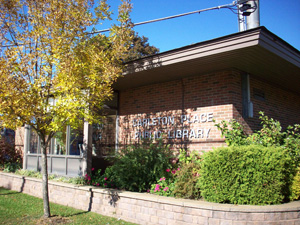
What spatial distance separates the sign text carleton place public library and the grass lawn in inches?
118

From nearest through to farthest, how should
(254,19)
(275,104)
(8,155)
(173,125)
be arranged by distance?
(173,125)
(275,104)
(254,19)
(8,155)

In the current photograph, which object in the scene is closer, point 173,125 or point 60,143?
point 173,125

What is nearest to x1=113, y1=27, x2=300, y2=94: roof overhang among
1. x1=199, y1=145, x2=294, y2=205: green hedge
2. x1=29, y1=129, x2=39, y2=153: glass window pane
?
x1=199, y1=145, x2=294, y2=205: green hedge

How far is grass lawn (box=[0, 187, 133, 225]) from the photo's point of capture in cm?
618

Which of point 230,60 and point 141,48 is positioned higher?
point 141,48

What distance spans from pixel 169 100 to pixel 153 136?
3.93 ft

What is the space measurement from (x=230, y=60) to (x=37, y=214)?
577 cm

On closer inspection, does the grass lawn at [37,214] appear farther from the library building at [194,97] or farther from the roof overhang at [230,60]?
the roof overhang at [230,60]

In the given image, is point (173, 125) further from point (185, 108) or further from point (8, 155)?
point (8, 155)

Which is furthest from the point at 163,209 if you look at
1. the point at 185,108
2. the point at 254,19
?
the point at 254,19

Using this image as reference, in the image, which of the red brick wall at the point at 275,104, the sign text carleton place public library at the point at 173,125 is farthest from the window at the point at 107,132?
the red brick wall at the point at 275,104

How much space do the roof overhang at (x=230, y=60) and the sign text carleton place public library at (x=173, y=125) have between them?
117 centimetres

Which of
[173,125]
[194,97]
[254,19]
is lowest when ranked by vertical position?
[173,125]

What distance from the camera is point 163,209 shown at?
18.6 feet
